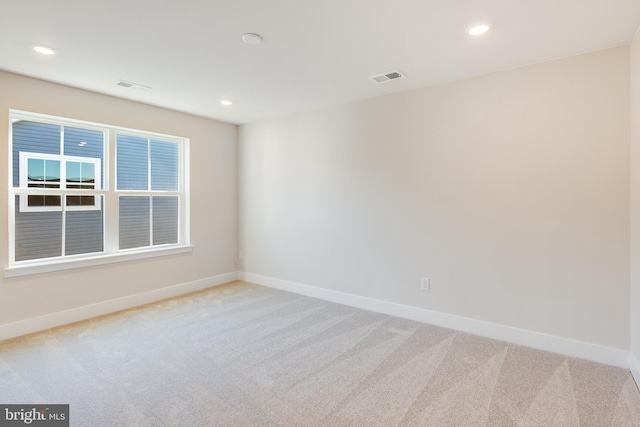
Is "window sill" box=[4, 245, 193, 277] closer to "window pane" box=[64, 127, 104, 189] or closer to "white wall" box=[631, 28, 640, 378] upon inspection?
"window pane" box=[64, 127, 104, 189]

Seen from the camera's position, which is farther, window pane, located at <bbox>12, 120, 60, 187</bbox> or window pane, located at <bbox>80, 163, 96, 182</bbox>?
window pane, located at <bbox>80, 163, 96, 182</bbox>

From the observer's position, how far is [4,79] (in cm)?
283

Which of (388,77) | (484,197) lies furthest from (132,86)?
(484,197)

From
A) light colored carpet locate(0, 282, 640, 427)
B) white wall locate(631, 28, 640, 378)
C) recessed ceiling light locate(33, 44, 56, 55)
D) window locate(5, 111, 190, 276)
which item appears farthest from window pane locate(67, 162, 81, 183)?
white wall locate(631, 28, 640, 378)

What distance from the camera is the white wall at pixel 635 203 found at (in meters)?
2.15

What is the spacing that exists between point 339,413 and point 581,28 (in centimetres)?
294

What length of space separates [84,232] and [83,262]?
1.11 feet

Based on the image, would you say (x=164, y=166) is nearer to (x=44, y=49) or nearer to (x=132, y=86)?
(x=132, y=86)

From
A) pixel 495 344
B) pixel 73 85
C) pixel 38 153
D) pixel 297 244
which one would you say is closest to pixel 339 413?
pixel 495 344

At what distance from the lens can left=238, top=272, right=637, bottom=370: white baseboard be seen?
244 centimetres

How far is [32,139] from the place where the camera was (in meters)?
3.11

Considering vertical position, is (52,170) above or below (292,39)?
below

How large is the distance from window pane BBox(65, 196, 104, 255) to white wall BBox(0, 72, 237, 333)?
9.8 inches

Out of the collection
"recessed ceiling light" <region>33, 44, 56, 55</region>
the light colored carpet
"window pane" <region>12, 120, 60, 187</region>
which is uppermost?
"recessed ceiling light" <region>33, 44, 56, 55</region>
